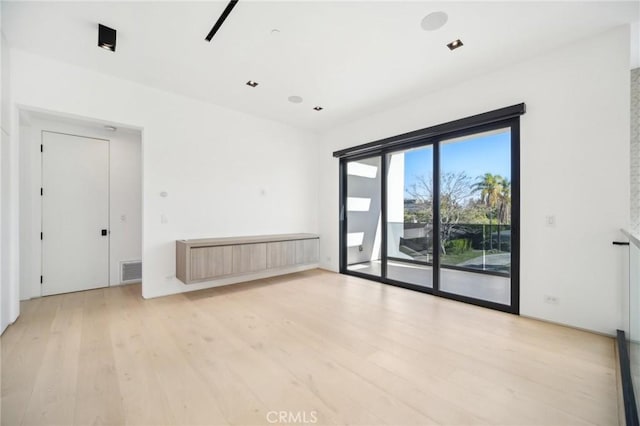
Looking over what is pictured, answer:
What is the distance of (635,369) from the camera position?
68.9 inches

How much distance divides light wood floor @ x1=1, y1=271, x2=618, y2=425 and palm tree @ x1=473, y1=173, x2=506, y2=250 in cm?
138

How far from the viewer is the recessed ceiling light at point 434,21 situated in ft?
8.07

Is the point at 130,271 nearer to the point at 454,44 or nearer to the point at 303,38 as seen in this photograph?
the point at 303,38

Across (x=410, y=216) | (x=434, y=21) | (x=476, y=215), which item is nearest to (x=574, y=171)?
(x=476, y=215)

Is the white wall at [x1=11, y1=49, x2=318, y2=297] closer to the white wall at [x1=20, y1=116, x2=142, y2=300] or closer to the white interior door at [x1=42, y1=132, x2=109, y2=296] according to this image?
the white wall at [x1=20, y1=116, x2=142, y2=300]

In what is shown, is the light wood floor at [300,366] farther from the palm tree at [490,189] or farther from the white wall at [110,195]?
the palm tree at [490,189]

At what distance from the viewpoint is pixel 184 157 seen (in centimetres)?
420

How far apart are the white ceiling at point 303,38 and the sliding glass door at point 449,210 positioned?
84cm

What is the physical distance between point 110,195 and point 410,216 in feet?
16.9

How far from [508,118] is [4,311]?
612cm

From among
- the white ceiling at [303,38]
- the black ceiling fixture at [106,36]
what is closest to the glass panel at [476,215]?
the white ceiling at [303,38]

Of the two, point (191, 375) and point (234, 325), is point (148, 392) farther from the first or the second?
point (234, 325)

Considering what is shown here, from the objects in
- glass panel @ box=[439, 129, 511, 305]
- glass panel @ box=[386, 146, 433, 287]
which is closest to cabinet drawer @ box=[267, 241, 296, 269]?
glass panel @ box=[386, 146, 433, 287]

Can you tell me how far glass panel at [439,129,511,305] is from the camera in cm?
346
